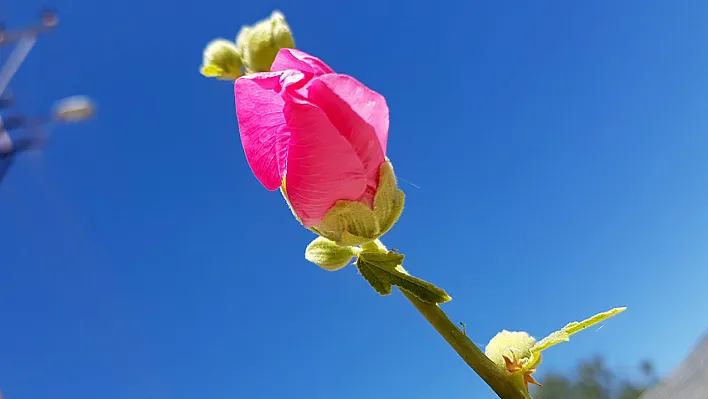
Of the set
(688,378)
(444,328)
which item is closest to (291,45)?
(444,328)

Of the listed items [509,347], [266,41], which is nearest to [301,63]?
[266,41]

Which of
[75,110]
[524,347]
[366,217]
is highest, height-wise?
[75,110]

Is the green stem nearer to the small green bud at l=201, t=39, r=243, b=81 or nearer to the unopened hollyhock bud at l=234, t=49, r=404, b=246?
the unopened hollyhock bud at l=234, t=49, r=404, b=246

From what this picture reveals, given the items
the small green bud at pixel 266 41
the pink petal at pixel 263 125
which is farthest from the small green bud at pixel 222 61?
the pink petal at pixel 263 125

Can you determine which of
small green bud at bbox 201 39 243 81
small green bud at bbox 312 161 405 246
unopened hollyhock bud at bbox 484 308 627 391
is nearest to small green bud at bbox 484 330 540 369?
unopened hollyhock bud at bbox 484 308 627 391

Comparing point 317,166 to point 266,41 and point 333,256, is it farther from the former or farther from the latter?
point 266,41
